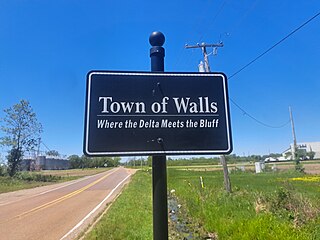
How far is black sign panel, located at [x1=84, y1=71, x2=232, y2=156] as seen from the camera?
1517mm

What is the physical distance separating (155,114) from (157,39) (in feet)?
1.74

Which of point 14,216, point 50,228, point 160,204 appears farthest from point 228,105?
point 14,216

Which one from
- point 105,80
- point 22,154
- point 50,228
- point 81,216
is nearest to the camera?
point 105,80

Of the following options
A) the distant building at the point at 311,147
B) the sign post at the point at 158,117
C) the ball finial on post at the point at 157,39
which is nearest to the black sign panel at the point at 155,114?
the sign post at the point at 158,117

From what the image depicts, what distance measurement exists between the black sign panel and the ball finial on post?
0.24 meters

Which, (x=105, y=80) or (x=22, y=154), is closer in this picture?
(x=105, y=80)

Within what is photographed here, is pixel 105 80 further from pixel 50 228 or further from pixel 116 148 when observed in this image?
pixel 50 228

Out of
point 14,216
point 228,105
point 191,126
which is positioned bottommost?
point 14,216

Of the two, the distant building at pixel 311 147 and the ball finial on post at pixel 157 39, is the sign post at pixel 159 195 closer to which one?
the ball finial on post at pixel 157 39

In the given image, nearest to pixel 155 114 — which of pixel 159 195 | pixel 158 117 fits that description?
pixel 158 117

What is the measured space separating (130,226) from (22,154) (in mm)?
33991

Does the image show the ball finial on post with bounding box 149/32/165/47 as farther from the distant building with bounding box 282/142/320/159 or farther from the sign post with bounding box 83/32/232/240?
the distant building with bounding box 282/142/320/159

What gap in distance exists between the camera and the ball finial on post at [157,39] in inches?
66.4

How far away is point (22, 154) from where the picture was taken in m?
34.8
